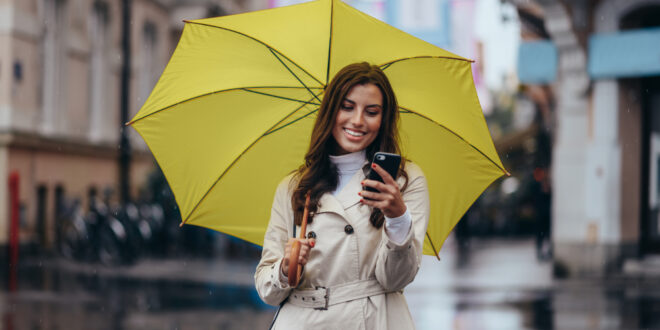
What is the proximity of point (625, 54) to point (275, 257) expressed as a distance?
35.2 ft

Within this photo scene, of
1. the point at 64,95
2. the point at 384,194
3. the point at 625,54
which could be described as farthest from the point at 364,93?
the point at 64,95

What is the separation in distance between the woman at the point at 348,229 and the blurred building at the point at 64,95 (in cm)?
1484

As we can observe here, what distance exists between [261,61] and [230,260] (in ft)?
42.8

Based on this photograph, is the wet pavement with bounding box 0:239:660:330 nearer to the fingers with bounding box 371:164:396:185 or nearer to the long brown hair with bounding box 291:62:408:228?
the long brown hair with bounding box 291:62:408:228

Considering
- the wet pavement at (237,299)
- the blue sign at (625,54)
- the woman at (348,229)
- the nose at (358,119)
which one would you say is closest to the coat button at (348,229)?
the woman at (348,229)

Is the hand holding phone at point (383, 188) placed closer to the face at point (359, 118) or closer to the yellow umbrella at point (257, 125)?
the face at point (359, 118)

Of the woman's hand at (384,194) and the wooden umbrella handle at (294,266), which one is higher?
the woman's hand at (384,194)

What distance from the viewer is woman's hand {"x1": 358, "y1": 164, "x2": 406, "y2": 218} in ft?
7.56

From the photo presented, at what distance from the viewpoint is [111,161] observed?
2167 centimetres

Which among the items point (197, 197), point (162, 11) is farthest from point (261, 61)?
point (162, 11)

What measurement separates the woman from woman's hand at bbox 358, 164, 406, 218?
33mm

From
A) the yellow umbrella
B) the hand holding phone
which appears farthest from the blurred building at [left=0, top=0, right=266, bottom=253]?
the hand holding phone

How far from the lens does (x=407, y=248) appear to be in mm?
2408

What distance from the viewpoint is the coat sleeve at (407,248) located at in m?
2.41
